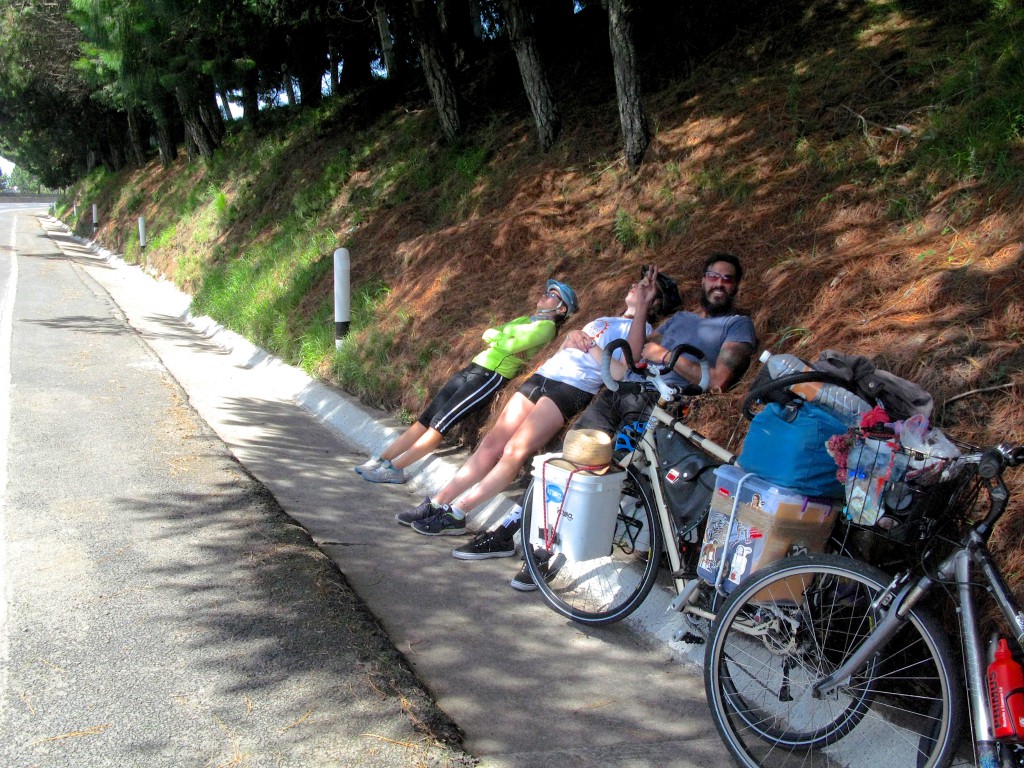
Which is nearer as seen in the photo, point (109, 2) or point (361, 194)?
point (361, 194)

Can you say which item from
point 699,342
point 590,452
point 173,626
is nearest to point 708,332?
point 699,342

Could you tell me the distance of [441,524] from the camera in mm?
5520

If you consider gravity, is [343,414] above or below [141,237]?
below

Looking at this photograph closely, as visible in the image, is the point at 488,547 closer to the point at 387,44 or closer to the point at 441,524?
the point at 441,524

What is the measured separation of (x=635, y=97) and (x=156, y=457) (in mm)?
5666

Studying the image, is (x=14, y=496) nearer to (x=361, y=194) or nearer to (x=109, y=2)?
(x=361, y=194)

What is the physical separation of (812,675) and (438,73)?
1110cm

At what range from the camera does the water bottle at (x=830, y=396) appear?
3.28 m

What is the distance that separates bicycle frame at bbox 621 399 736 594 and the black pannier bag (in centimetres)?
3

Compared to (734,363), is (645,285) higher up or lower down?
higher up

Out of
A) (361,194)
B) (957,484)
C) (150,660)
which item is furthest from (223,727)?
(361,194)

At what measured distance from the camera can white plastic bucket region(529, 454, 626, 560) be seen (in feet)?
13.3

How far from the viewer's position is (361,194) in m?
13.8

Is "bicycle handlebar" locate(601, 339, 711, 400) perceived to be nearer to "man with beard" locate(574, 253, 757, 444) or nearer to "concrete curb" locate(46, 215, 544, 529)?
"man with beard" locate(574, 253, 757, 444)
